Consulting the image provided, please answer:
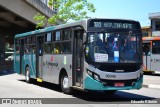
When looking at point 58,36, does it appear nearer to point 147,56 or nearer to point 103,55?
point 103,55

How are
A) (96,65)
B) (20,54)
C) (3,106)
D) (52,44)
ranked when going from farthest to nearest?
1. (20,54)
2. (52,44)
3. (96,65)
4. (3,106)

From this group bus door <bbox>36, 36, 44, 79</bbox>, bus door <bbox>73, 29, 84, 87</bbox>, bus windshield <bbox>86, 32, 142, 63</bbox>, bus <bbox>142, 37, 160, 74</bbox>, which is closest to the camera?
bus windshield <bbox>86, 32, 142, 63</bbox>

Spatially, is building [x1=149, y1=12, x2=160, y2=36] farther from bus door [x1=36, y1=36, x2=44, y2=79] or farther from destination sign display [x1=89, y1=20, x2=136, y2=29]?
destination sign display [x1=89, y1=20, x2=136, y2=29]

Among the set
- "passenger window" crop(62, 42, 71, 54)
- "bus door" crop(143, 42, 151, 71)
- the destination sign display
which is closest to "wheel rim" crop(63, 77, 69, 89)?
"passenger window" crop(62, 42, 71, 54)

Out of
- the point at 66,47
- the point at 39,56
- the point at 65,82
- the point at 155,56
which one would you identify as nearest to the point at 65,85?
the point at 65,82

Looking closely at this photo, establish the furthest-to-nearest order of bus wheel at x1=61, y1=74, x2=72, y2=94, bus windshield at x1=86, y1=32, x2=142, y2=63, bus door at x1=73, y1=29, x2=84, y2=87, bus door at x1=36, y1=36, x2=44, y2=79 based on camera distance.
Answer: bus door at x1=36, y1=36, x2=44, y2=79, bus wheel at x1=61, y1=74, x2=72, y2=94, bus door at x1=73, y1=29, x2=84, y2=87, bus windshield at x1=86, y1=32, x2=142, y2=63

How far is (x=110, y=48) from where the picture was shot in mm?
13195

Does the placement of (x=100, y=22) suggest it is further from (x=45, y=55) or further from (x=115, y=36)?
(x=45, y=55)

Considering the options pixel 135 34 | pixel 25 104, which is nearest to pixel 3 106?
pixel 25 104

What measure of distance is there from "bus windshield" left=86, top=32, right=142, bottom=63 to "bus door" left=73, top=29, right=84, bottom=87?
81 centimetres

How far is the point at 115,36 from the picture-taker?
13344mm

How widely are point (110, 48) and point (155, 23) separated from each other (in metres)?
58.0

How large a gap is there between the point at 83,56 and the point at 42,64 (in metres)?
5.68

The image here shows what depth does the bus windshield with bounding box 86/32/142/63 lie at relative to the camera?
1312 centimetres
